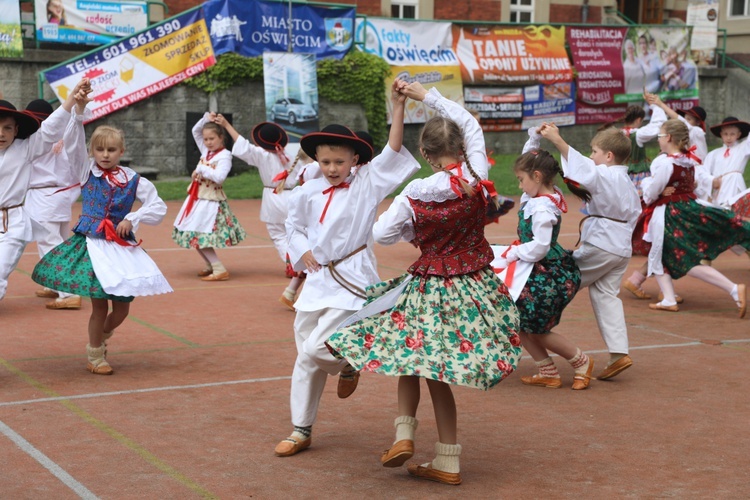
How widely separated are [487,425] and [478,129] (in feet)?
5.63

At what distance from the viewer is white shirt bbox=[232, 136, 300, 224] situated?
423 inches

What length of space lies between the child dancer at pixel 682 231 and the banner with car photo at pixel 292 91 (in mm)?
12775

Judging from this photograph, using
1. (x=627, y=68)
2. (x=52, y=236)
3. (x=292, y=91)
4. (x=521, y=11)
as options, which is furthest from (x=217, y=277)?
(x=521, y=11)

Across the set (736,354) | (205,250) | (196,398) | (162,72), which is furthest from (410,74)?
(196,398)

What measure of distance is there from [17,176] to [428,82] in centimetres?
1724

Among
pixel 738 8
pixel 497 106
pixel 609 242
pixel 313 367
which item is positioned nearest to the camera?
pixel 313 367

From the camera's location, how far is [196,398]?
6176 millimetres

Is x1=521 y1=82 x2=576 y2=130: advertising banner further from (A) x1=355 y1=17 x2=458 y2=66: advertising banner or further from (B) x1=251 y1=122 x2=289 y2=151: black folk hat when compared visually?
(B) x1=251 y1=122 x2=289 y2=151: black folk hat

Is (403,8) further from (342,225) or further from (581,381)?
(342,225)

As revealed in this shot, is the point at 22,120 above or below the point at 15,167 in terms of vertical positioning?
above

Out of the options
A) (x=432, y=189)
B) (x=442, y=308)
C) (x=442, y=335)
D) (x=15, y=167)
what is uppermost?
(x=432, y=189)

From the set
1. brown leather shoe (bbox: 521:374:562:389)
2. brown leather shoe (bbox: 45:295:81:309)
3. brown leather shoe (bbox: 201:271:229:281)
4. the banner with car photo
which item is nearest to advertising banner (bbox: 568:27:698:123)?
the banner with car photo

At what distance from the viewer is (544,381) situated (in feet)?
22.0

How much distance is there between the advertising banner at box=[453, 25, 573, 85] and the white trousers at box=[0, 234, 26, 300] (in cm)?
1818
